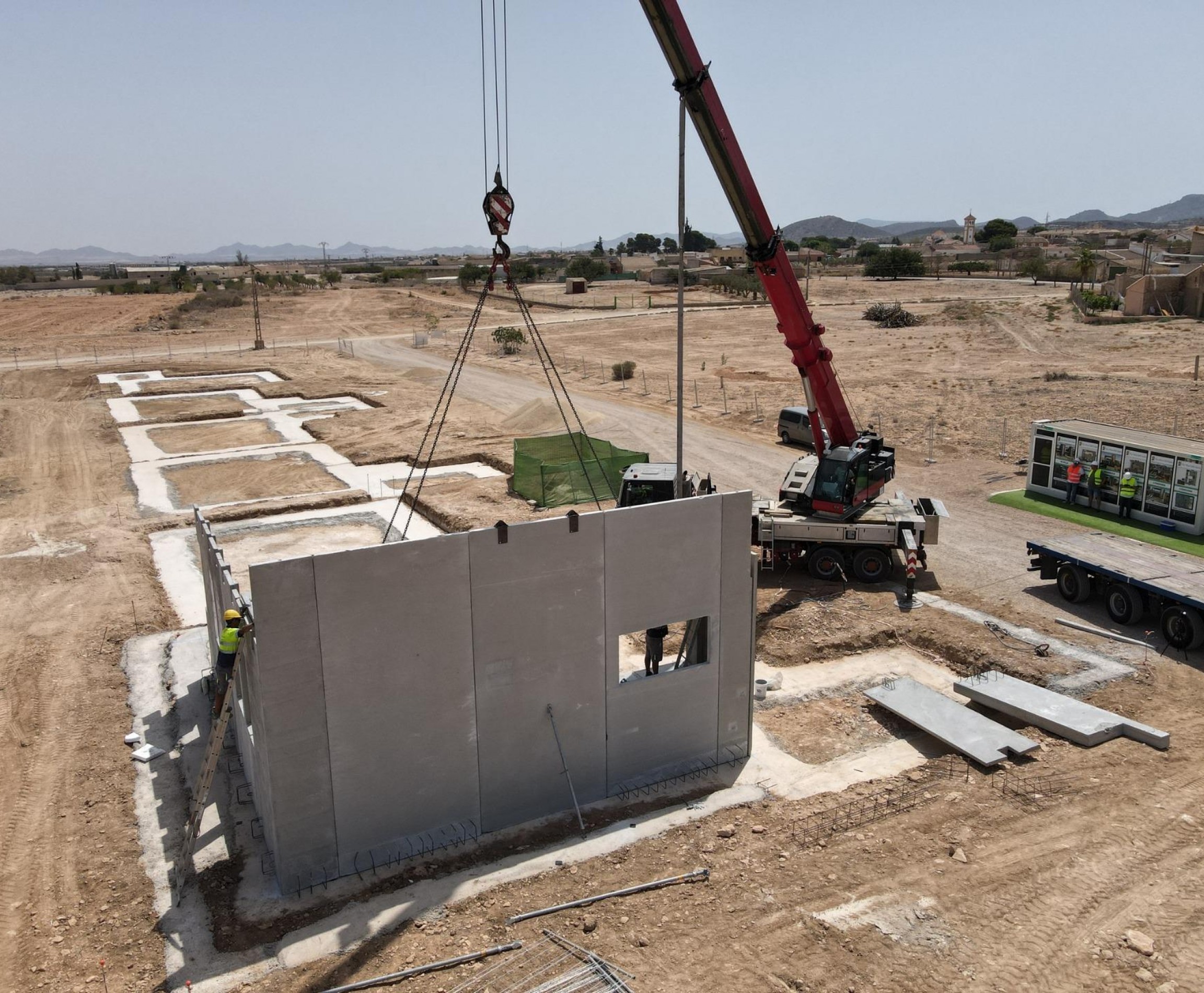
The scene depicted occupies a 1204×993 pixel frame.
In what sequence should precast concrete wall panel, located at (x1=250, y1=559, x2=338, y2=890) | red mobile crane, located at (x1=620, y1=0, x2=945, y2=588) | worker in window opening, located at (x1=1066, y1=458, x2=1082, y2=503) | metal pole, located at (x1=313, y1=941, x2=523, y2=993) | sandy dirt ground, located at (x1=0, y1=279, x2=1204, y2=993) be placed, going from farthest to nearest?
1. worker in window opening, located at (x1=1066, y1=458, x2=1082, y2=503)
2. red mobile crane, located at (x1=620, y1=0, x2=945, y2=588)
3. precast concrete wall panel, located at (x1=250, y1=559, x2=338, y2=890)
4. sandy dirt ground, located at (x1=0, y1=279, x2=1204, y2=993)
5. metal pole, located at (x1=313, y1=941, x2=523, y2=993)

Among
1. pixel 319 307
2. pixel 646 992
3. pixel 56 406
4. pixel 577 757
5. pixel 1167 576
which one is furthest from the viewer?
pixel 319 307

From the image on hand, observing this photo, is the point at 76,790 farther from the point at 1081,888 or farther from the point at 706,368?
the point at 706,368

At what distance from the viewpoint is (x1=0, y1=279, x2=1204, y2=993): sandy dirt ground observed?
29.1 feet

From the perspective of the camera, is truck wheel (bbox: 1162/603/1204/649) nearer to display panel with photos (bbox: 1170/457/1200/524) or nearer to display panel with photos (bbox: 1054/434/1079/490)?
display panel with photos (bbox: 1170/457/1200/524)

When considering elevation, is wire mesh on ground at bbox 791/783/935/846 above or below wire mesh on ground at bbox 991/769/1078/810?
below

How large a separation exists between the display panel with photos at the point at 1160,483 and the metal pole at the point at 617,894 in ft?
58.7

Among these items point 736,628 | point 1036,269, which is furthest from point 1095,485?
point 1036,269

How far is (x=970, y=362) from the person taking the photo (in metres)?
49.0

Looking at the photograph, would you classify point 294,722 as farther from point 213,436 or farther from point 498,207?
point 213,436

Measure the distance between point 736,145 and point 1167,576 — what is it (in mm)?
10950

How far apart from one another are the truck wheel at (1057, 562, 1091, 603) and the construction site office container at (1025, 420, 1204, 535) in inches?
230

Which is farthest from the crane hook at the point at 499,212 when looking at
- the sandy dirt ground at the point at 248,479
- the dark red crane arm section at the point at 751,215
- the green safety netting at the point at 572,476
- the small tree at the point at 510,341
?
the small tree at the point at 510,341

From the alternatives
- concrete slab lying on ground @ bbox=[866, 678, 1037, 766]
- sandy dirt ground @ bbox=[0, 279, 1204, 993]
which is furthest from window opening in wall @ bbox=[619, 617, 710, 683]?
concrete slab lying on ground @ bbox=[866, 678, 1037, 766]

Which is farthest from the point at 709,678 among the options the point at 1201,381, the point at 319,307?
the point at 319,307
